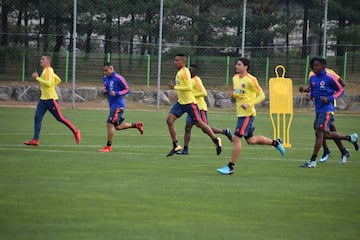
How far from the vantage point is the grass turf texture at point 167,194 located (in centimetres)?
887

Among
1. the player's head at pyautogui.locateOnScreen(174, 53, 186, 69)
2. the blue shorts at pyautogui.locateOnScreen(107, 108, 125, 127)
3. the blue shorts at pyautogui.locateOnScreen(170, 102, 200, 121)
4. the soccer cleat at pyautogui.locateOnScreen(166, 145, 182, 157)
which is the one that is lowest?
the soccer cleat at pyautogui.locateOnScreen(166, 145, 182, 157)

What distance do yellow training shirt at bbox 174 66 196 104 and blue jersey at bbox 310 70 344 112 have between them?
270 cm

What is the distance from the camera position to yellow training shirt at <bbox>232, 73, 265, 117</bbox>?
1426cm

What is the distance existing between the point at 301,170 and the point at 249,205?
4556 millimetres

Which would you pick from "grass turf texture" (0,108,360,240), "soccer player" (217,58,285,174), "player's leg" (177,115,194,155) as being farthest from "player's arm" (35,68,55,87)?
"soccer player" (217,58,285,174)

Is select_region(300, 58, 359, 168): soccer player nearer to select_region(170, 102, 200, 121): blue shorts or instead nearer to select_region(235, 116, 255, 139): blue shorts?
select_region(235, 116, 255, 139): blue shorts

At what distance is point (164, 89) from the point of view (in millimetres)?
41625

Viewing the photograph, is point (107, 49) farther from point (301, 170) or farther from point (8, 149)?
point (301, 170)

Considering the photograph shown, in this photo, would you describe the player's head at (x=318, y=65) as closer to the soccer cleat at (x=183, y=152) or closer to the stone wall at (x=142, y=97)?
the soccer cleat at (x=183, y=152)

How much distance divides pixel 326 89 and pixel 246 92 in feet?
7.22

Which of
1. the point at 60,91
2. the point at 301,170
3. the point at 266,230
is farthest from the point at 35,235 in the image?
the point at 60,91

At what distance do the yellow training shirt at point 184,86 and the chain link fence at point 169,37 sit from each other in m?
23.7

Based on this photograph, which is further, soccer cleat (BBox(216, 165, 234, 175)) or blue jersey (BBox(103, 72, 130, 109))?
blue jersey (BBox(103, 72, 130, 109))

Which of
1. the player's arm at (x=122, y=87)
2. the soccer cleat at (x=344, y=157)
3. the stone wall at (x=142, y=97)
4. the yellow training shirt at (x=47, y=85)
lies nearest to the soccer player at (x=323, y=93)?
the soccer cleat at (x=344, y=157)
